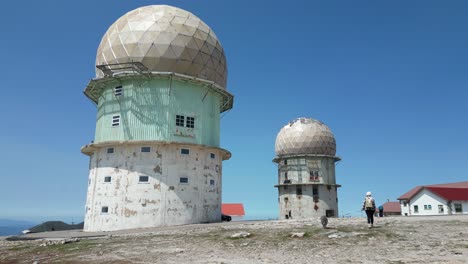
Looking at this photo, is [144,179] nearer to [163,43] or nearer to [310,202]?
[163,43]

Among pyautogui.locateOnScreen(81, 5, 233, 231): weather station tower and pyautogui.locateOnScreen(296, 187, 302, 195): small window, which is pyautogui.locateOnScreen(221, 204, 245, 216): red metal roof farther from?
pyautogui.locateOnScreen(81, 5, 233, 231): weather station tower

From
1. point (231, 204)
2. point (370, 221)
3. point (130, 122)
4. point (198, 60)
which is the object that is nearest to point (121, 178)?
point (130, 122)

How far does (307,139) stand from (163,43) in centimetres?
2726

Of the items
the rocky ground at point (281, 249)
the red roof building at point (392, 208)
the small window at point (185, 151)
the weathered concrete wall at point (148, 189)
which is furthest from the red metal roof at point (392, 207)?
the rocky ground at point (281, 249)

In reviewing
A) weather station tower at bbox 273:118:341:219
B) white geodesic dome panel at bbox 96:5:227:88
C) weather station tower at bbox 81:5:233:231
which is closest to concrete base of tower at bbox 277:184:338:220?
weather station tower at bbox 273:118:341:219

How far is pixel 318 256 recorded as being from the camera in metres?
9.62

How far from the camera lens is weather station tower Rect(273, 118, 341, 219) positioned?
147 feet

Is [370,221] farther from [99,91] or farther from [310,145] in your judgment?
[310,145]

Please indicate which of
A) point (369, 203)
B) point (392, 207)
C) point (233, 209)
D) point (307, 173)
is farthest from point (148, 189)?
point (392, 207)

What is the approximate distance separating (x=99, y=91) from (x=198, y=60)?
8.09 metres

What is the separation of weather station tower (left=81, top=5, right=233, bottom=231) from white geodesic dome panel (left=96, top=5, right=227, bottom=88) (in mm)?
72

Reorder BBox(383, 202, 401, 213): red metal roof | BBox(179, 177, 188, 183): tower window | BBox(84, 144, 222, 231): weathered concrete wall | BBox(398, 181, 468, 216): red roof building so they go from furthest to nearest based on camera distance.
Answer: BBox(383, 202, 401, 213): red metal roof → BBox(398, 181, 468, 216): red roof building → BBox(179, 177, 188, 183): tower window → BBox(84, 144, 222, 231): weathered concrete wall

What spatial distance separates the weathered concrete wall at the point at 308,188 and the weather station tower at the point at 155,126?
70.5 feet

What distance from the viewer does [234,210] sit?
204ft
